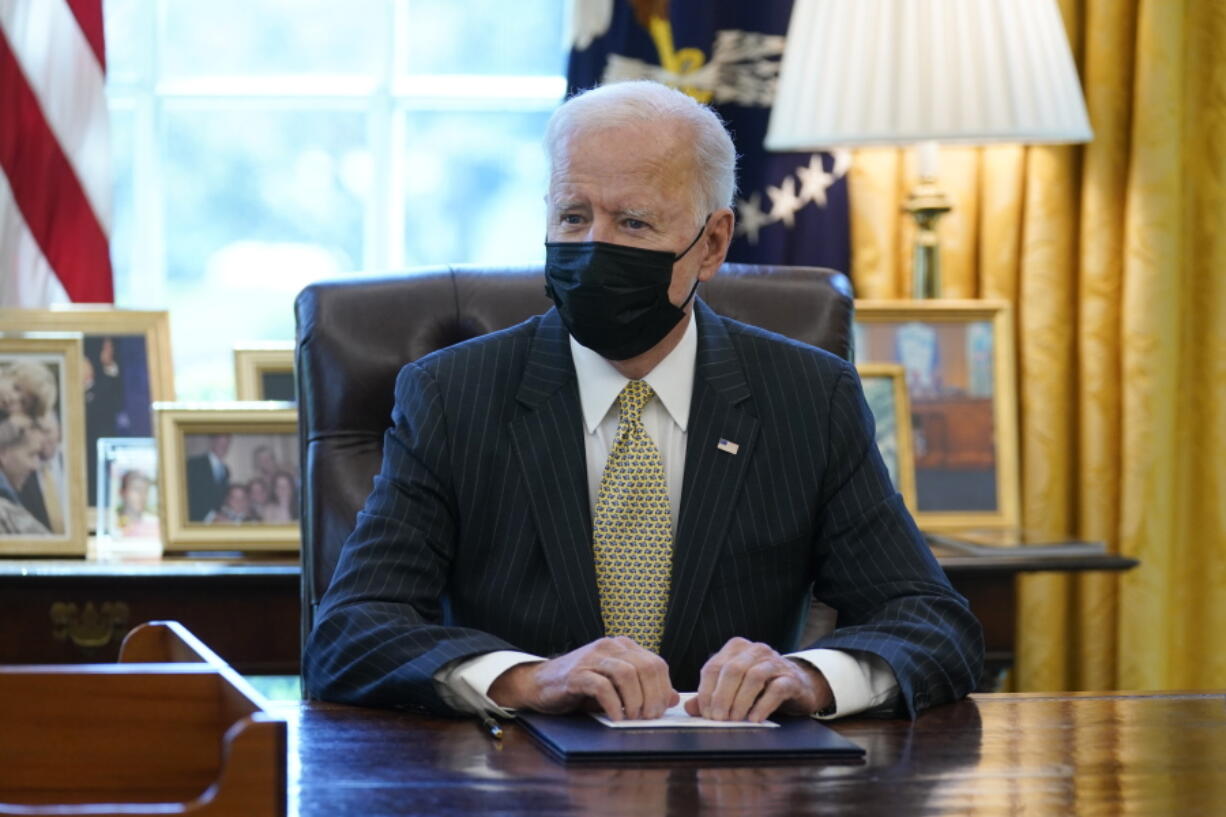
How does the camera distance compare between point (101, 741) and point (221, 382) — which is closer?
point (101, 741)

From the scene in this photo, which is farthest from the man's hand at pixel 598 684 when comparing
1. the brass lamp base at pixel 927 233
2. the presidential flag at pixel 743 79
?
the presidential flag at pixel 743 79

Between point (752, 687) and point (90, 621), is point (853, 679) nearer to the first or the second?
point (752, 687)

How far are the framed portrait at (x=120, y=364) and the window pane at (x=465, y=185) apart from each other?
756 mm

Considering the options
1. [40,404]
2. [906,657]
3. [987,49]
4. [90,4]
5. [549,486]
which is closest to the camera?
[906,657]

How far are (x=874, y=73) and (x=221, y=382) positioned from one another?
59.1 inches

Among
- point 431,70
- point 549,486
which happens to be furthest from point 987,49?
point 549,486

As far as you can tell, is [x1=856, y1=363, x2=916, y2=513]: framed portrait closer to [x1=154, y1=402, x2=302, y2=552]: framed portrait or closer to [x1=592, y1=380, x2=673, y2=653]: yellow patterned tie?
[x1=154, y1=402, x2=302, y2=552]: framed portrait

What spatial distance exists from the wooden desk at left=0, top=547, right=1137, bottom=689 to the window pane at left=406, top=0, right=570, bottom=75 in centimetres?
140

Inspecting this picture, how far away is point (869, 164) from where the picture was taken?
3.32m

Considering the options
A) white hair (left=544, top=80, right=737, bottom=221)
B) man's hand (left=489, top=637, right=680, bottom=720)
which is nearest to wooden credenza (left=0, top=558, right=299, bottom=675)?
white hair (left=544, top=80, right=737, bottom=221)

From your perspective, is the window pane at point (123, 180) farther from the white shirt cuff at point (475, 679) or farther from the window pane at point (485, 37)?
the white shirt cuff at point (475, 679)

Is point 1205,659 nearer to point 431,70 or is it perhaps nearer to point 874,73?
point 874,73

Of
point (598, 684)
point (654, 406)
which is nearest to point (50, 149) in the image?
point (654, 406)

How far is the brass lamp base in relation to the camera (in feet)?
10.2
